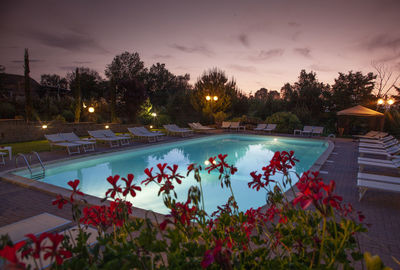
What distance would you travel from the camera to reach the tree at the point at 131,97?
18.7 metres

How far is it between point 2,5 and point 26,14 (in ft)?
5.40

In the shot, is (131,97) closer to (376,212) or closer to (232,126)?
(232,126)

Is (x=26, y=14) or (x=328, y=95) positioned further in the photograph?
(x=328, y=95)

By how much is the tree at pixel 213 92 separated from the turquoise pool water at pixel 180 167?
7433 millimetres

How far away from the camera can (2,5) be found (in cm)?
1016

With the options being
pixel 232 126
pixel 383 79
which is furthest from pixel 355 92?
pixel 232 126

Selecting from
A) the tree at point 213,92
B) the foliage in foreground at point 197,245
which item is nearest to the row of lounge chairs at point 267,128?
the tree at point 213,92

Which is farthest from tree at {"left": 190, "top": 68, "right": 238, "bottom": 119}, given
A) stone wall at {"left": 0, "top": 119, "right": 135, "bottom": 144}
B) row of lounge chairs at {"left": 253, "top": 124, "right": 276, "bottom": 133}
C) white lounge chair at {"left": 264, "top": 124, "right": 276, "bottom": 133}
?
stone wall at {"left": 0, "top": 119, "right": 135, "bottom": 144}

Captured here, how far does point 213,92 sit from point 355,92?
13273mm

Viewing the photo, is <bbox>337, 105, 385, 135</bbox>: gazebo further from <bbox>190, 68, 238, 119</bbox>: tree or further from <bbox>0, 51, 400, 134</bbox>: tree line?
<bbox>190, 68, 238, 119</bbox>: tree

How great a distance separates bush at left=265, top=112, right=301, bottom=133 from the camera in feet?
54.3

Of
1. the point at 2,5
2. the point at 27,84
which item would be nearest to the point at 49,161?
the point at 27,84

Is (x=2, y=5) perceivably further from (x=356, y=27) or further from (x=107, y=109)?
(x=356, y=27)

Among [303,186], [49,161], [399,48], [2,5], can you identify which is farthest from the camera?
[399,48]
